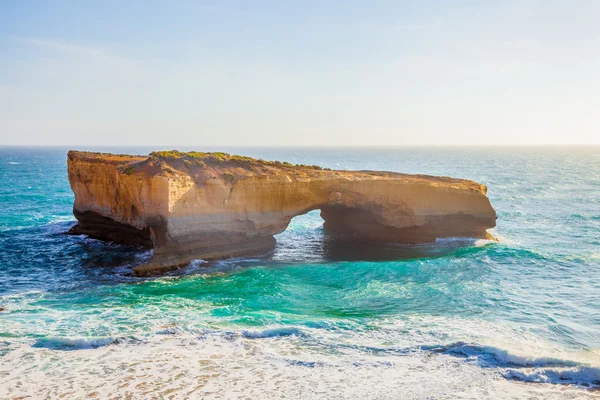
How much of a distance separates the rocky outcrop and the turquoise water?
1.28 metres

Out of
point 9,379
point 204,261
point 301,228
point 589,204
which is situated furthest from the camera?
point 589,204

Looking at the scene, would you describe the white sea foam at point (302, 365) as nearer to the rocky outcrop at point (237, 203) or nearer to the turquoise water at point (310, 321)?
the turquoise water at point (310, 321)

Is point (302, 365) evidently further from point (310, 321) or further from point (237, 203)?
point (237, 203)

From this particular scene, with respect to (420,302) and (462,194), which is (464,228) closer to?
(462,194)

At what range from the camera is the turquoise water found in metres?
14.6

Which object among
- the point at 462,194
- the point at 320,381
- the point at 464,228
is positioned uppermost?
the point at 462,194

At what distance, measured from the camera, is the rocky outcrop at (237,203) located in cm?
2578

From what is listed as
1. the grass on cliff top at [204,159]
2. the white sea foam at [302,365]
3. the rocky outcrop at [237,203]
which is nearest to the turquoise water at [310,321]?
the white sea foam at [302,365]

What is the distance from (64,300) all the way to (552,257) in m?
24.5

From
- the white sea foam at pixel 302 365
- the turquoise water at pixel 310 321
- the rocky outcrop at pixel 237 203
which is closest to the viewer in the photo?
the white sea foam at pixel 302 365

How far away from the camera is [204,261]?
86.1 feet

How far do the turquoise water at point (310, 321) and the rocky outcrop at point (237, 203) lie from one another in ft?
4.19

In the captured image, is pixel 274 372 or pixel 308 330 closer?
pixel 274 372

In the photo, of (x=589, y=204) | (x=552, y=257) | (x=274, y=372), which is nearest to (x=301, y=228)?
(x=552, y=257)
